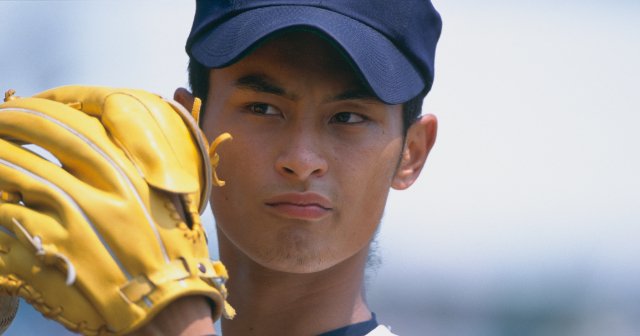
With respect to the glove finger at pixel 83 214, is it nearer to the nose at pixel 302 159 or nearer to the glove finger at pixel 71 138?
the glove finger at pixel 71 138

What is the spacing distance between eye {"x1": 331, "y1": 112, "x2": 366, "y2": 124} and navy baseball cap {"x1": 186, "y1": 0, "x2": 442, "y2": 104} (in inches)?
3.5

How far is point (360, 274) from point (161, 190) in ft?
2.91

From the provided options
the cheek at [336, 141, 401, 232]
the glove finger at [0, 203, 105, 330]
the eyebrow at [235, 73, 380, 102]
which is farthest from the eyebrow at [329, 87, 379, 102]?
the glove finger at [0, 203, 105, 330]

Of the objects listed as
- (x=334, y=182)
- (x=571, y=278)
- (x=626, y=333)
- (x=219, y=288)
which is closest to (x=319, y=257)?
(x=334, y=182)

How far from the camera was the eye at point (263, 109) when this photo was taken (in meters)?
2.25

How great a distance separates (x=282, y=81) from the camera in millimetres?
2225

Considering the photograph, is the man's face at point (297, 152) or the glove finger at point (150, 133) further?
the man's face at point (297, 152)

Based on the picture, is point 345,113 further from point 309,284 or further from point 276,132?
point 309,284

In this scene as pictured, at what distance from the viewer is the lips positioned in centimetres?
219

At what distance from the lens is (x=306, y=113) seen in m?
2.21

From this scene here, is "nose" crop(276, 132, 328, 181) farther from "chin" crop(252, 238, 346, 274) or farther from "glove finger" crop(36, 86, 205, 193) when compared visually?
"glove finger" crop(36, 86, 205, 193)

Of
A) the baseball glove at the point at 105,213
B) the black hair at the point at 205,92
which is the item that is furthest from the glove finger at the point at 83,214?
the black hair at the point at 205,92

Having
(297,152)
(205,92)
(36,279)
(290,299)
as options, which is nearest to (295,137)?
(297,152)

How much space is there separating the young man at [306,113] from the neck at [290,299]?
4cm
